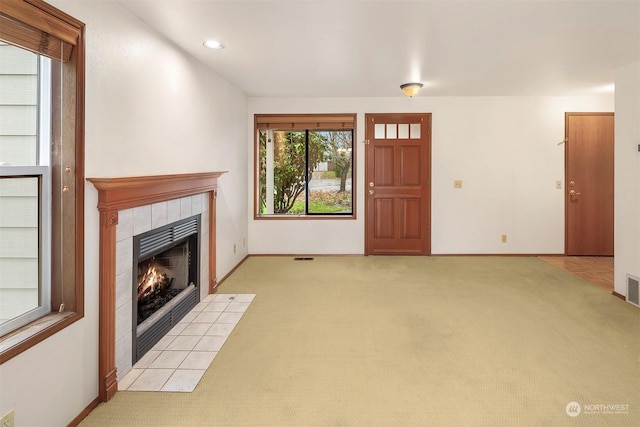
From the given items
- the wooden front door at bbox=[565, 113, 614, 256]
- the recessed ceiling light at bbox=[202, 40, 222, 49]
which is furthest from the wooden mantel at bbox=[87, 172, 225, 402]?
the wooden front door at bbox=[565, 113, 614, 256]

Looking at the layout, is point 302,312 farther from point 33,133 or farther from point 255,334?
point 33,133

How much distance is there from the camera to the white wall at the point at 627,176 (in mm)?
3451

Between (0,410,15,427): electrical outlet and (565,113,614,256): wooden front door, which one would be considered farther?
(565,113,614,256): wooden front door

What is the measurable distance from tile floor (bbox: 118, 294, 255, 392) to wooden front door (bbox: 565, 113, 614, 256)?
493 centimetres

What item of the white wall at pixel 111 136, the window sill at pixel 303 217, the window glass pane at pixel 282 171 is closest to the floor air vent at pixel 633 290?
the window sill at pixel 303 217

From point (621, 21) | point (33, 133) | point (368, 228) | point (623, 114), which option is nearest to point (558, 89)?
point (623, 114)

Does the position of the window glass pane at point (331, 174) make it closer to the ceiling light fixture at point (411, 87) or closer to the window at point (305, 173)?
the window at point (305, 173)

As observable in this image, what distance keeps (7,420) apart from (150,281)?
4.80 ft

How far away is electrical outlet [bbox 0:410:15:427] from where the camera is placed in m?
1.42

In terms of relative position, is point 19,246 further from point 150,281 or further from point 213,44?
point 213,44

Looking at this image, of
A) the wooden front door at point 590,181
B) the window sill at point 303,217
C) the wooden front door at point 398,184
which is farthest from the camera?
the window sill at point 303,217

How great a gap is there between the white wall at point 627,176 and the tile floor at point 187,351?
3.66 meters

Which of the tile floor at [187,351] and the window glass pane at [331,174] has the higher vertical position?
the window glass pane at [331,174]

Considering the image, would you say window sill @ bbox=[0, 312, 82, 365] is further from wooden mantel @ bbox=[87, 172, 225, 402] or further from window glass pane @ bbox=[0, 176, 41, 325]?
wooden mantel @ bbox=[87, 172, 225, 402]
